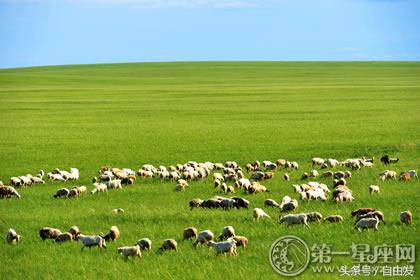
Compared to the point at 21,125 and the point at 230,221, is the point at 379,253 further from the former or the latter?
the point at 21,125

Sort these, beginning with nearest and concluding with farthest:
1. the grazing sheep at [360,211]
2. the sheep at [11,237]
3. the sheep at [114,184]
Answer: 1. the sheep at [11,237]
2. the grazing sheep at [360,211]
3. the sheep at [114,184]

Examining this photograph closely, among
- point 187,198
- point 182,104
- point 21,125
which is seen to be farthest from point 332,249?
point 182,104

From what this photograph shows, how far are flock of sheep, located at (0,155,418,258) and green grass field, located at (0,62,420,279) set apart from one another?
0.79 feet

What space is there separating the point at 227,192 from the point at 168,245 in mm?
5720

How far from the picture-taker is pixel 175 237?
12516 millimetres

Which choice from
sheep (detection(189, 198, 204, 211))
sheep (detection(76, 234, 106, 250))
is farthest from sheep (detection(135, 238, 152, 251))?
sheep (detection(189, 198, 204, 211))

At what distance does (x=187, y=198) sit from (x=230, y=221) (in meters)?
3.26

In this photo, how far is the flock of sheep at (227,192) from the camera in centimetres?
1187

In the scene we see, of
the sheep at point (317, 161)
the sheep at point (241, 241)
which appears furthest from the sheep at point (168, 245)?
the sheep at point (317, 161)

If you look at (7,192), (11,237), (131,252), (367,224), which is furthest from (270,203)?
(7,192)

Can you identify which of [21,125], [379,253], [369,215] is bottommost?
[379,253]

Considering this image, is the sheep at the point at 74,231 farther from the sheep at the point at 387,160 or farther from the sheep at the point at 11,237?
the sheep at the point at 387,160

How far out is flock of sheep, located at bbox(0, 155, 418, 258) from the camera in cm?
1187

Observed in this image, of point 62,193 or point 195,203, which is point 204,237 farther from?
point 62,193
